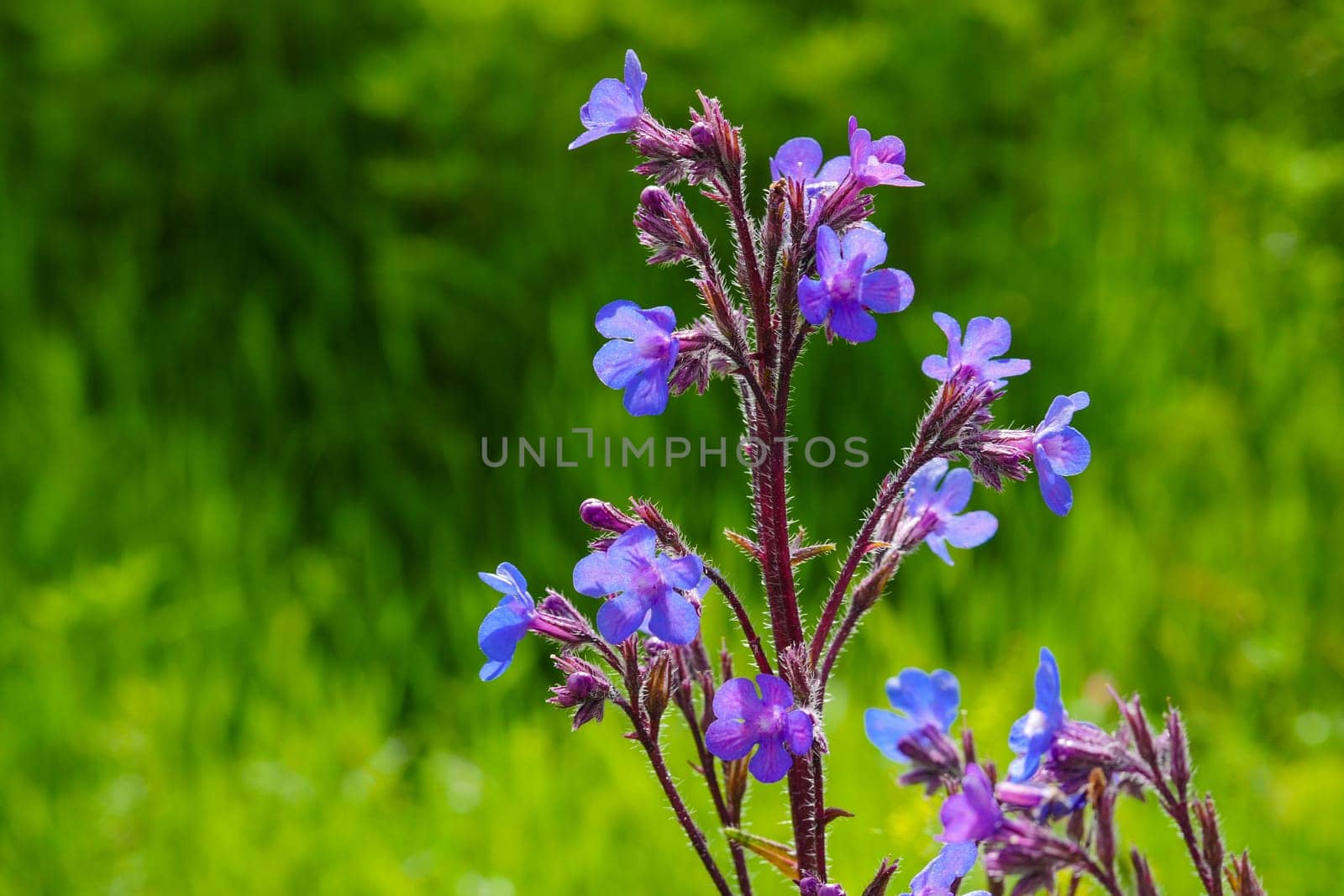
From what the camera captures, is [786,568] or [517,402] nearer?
[786,568]

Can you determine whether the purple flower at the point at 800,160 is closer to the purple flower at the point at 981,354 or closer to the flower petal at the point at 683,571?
the purple flower at the point at 981,354

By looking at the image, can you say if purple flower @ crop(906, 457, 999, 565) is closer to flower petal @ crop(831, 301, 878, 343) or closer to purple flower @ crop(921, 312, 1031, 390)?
purple flower @ crop(921, 312, 1031, 390)

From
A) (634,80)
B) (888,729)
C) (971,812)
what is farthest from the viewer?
(888,729)

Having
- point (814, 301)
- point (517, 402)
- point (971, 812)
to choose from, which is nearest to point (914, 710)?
point (971, 812)

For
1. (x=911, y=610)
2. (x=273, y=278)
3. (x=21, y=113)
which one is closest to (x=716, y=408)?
(x=911, y=610)

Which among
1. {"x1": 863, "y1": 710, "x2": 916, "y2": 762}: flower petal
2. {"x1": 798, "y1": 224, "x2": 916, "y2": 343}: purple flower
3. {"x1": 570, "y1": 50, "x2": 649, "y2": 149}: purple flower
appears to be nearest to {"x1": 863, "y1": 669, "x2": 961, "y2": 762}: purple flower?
{"x1": 863, "y1": 710, "x2": 916, "y2": 762}: flower petal

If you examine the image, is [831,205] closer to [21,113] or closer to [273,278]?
[273,278]

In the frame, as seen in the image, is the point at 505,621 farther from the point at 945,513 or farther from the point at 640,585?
the point at 945,513
